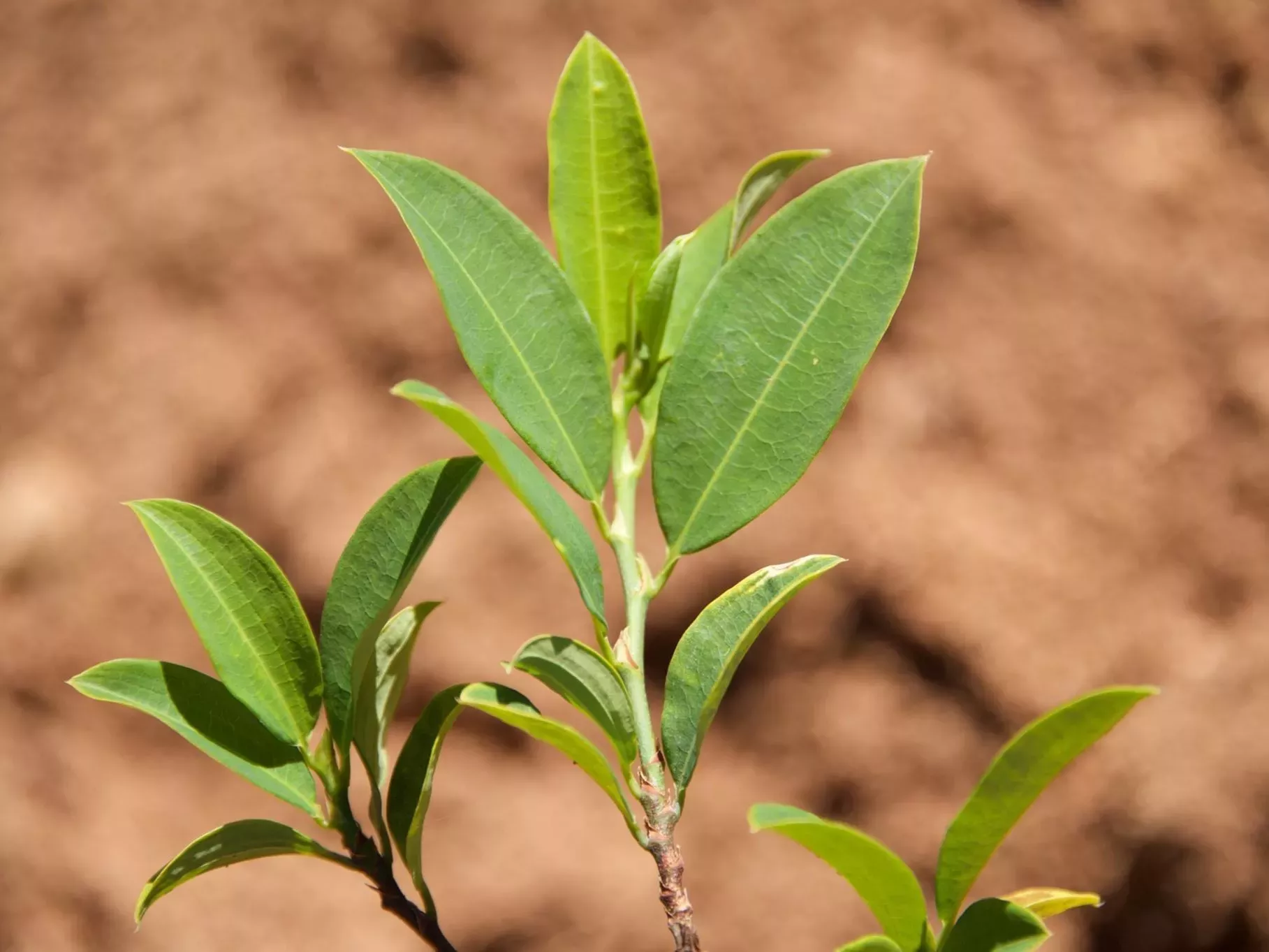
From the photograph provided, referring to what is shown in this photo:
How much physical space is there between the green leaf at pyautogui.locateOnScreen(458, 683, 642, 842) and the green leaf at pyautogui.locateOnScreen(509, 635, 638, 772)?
2 cm

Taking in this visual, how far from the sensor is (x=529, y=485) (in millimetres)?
489

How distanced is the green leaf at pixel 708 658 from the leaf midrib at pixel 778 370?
0.05 metres

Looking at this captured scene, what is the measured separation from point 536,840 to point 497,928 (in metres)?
0.11

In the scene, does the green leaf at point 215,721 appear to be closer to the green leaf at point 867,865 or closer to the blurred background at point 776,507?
the green leaf at point 867,865

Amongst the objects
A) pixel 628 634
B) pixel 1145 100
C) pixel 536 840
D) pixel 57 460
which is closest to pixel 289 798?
pixel 628 634

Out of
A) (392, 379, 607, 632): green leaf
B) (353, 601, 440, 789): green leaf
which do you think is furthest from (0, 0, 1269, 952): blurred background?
(392, 379, 607, 632): green leaf

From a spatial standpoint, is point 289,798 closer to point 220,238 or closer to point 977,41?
point 220,238

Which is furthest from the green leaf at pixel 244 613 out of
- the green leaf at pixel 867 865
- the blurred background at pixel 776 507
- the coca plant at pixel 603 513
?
the blurred background at pixel 776 507

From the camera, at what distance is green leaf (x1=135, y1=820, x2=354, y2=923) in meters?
0.55

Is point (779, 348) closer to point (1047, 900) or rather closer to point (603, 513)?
point (603, 513)

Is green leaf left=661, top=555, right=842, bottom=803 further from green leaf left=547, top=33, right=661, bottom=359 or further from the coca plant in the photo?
green leaf left=547, top=33, right=661, bottom=359

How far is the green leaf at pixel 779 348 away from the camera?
Result: 20.4 inches

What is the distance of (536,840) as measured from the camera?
4.01 ft

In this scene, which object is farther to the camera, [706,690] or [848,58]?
[848,58]
